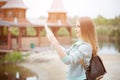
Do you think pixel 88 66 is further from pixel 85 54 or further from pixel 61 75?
pixel 61 75

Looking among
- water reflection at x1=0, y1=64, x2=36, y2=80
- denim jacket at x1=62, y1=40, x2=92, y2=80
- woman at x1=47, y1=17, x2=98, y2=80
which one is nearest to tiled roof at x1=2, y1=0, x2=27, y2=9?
water reflection at x1=0, y1=64, x2=36, y2=80

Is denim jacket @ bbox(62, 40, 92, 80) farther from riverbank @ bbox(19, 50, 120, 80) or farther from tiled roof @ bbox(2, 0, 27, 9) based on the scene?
tiled roof @ bbox(2, 0, 27, 9)

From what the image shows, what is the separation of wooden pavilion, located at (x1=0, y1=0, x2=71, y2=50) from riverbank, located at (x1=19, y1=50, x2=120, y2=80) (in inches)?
5.7

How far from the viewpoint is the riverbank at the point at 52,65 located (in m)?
2.81

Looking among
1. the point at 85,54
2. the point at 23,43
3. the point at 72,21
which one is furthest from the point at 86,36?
the point at 23,43

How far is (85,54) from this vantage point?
1.88 meters

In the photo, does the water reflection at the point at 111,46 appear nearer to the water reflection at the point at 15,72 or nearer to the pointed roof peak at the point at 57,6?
the pointed roof peak at the point at 57,6

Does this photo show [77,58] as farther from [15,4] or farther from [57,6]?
[15,4]

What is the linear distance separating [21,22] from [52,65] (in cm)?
55

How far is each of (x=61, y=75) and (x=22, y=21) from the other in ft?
2.25

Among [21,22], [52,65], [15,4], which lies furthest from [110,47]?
[15,4]

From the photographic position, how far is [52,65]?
9.40ft

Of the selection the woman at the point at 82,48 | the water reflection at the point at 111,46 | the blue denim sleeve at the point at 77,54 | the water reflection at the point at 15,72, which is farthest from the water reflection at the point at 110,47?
the blue denim sleeve at the point at 77,54

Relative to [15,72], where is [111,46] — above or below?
above
